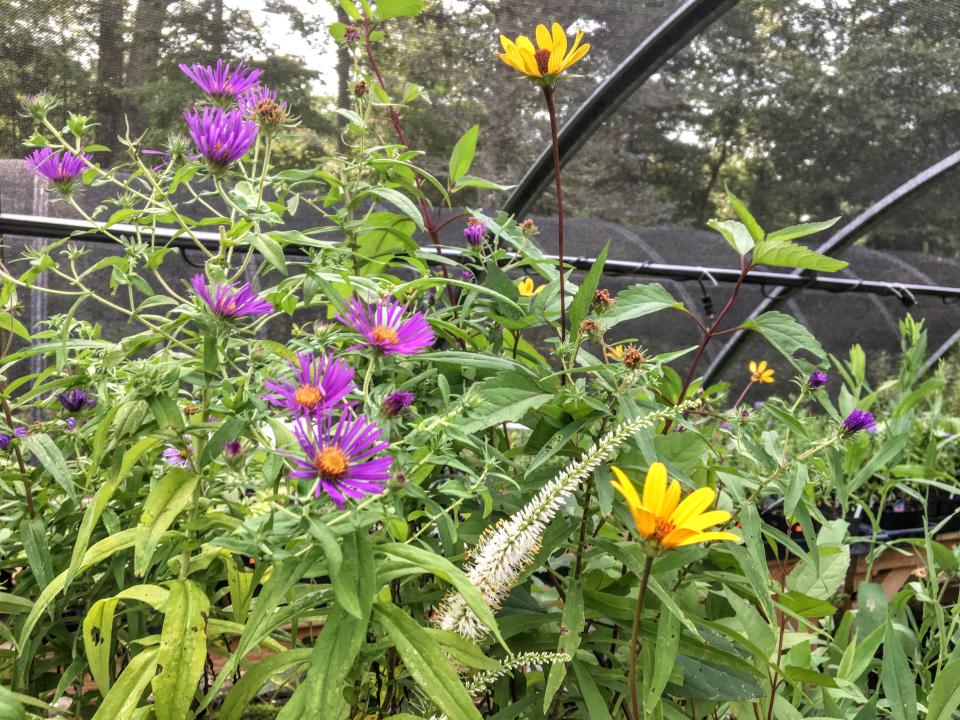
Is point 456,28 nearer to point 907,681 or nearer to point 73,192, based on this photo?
point 73,192

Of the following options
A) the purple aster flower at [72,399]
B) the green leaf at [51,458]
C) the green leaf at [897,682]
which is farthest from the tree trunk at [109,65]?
the green leaf at [897,682]

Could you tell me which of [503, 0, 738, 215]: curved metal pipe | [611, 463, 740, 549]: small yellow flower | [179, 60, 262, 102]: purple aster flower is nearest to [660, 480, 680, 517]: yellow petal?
[611, 463, 740, 549]: small yellow flower

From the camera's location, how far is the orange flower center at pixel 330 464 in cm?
46

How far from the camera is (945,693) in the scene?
766mm

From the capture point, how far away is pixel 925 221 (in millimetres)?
3252

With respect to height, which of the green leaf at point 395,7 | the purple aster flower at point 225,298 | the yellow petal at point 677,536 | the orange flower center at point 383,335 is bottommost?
the yellow petal at point 677,536

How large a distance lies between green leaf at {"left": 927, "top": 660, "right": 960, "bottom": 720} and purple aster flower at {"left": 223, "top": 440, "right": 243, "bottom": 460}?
699 millimetres

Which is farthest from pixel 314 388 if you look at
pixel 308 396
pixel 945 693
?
pixel 945 693

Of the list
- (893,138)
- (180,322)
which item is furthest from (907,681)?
(893,138)

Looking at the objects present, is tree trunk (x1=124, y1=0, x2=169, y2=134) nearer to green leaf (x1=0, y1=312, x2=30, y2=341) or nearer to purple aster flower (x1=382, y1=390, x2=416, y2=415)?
green leaf (x1=0, y1=312, x2=30, y2=341)

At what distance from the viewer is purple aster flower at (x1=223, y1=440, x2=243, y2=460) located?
1.80ft

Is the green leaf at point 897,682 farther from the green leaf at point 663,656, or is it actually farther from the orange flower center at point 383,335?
the orange flower center at point 383,335

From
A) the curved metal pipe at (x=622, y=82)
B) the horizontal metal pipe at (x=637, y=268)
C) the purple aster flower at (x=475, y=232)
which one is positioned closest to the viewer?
the purple aster flower at (x=475, y=232)

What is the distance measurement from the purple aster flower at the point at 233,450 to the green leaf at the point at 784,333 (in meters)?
0.43
